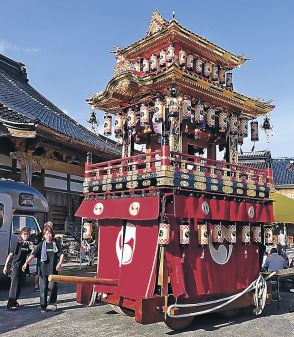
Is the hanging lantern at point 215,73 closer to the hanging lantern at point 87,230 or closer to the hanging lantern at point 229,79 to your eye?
the hanging lantern at point 229,79

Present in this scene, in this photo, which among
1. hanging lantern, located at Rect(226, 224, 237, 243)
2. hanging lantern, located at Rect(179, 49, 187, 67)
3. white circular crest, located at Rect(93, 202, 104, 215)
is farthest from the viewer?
hanging lantern, located at Rect(179, 49, 187, 67)

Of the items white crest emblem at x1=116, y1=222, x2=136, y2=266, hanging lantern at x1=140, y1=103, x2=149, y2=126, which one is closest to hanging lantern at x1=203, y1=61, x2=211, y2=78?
hanging lantern at x1=140, y1=103, x2=149, y2=126

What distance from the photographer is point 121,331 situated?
6957 millimetres

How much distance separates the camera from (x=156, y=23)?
11.4 m

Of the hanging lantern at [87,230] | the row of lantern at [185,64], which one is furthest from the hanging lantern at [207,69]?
the hanging lantern at [87,230]

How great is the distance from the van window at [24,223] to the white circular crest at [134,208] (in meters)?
5.11

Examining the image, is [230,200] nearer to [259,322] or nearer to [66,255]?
[259,322]

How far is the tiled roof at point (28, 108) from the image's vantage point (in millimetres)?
16094

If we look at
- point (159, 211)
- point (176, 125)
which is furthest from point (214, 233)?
point (176, 125)

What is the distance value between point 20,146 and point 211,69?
8.07 metres

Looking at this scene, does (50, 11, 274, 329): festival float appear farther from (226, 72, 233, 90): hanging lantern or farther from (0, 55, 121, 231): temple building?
(0, 55, 121, 231): temple building

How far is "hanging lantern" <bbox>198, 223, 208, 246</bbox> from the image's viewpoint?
7656 mm

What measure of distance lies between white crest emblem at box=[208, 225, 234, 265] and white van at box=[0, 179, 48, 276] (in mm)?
5510

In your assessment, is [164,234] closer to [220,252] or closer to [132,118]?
[220,252]
